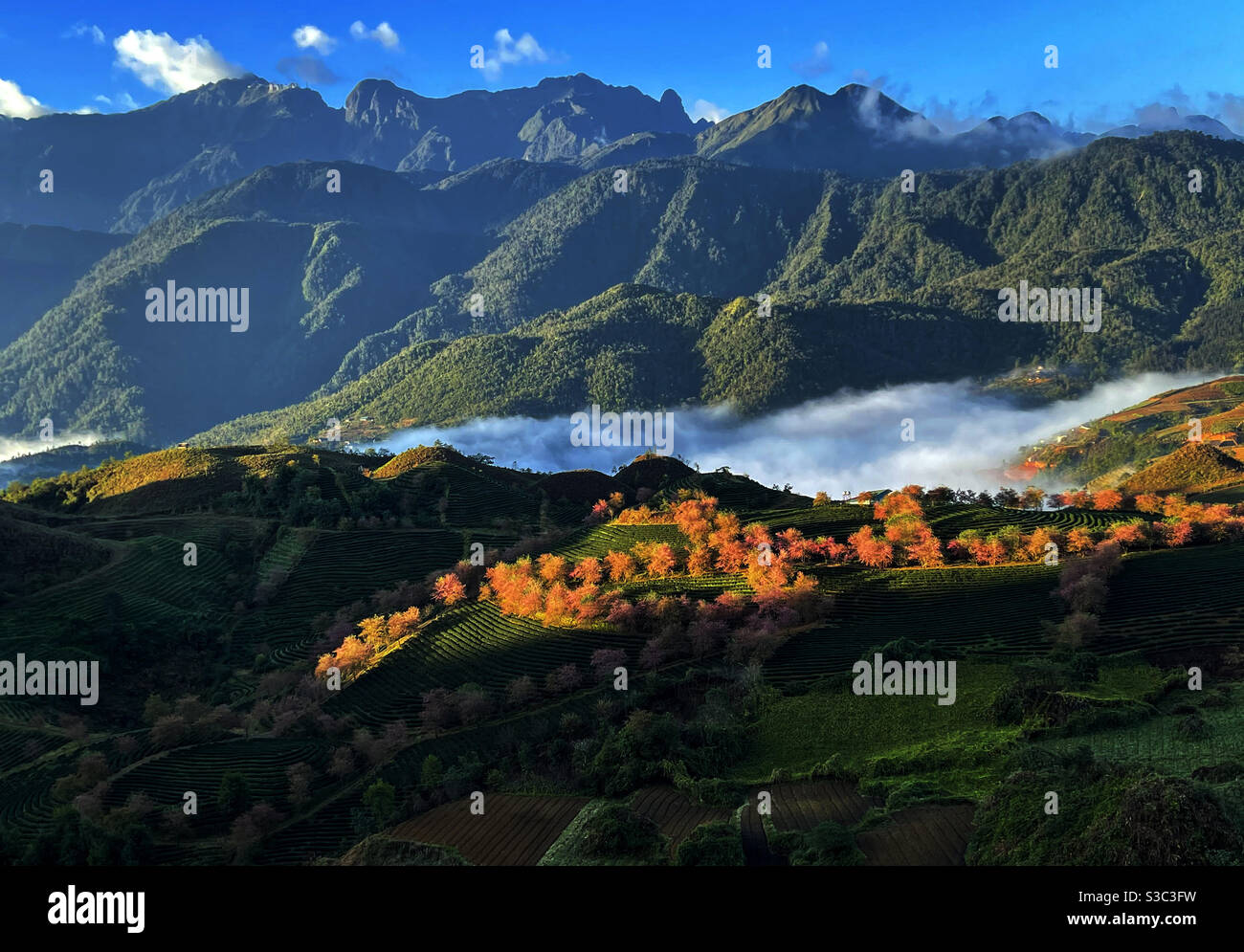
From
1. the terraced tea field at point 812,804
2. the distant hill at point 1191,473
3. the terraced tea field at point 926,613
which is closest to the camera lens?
the terraced tea field at point 812,804

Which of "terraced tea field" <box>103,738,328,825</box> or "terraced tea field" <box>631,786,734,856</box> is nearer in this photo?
"terraced tea field" <box>631,786,734,856</box>

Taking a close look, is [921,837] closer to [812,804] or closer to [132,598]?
[812,804]

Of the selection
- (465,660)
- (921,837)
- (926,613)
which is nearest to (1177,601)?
(926,613)

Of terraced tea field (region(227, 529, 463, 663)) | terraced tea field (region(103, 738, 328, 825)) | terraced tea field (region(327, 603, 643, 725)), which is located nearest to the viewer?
terraced tea field (region(103, 738, 328, 825))

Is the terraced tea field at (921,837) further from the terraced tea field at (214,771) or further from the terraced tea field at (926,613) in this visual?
the terraced tea field at (214,771)

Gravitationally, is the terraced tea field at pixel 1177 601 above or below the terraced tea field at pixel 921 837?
above

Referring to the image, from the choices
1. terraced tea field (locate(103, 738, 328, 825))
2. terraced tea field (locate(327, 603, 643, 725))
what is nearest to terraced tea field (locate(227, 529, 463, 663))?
terraced tea field (locate(327, 603, 643, 725))

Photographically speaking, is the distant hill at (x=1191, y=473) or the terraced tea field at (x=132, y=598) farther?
the distant hill at (x=1191, y=473)

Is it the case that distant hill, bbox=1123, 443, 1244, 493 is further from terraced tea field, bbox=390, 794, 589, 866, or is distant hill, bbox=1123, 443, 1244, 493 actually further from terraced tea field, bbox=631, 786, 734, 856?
terraced tea field, bbox=390, 794, 589, 866

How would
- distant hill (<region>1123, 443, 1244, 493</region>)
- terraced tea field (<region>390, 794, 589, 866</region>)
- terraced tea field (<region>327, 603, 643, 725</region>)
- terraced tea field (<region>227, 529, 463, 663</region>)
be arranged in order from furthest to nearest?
distant hill (<region>1123, 443, 1244, 493</region>) → terraced tea field (<region>227, 529, 463, 663</region>) → terraced tea field (<region>327, 603, 643, 725</region>) → terraced tea field (<region>390, 794, 589, 866</region>)

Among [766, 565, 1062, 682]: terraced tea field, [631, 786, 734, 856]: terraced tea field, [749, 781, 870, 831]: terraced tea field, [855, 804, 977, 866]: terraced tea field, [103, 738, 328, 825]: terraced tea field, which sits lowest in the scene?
[103, 738, 328, 825]: terraced tea field

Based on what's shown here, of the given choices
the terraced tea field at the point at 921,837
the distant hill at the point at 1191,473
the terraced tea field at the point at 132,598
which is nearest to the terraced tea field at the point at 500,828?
the terraced tea field at the point at 921,837
